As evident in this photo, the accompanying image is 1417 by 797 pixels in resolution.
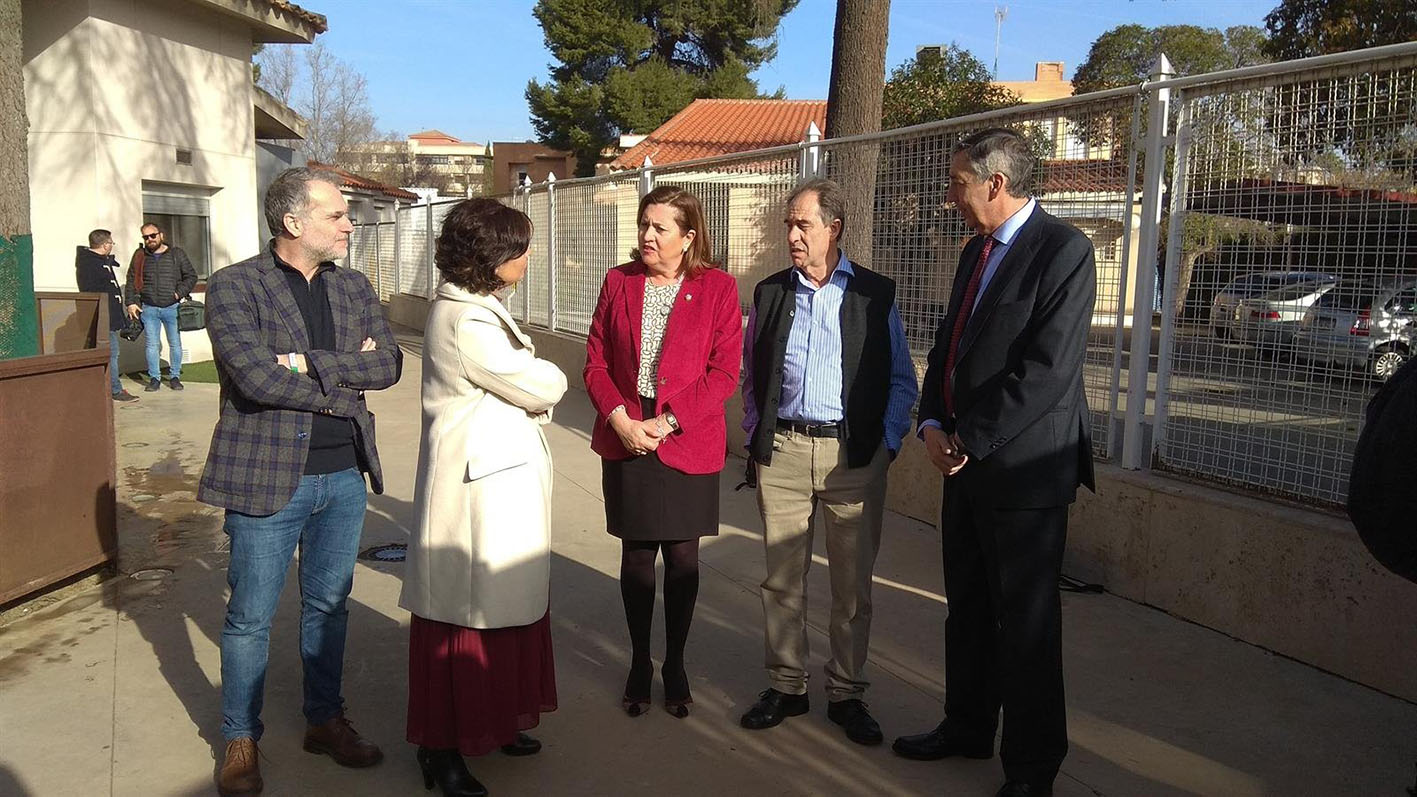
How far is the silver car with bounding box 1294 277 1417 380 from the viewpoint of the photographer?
12.0 ft

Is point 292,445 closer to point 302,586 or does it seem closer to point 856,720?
point 302,586

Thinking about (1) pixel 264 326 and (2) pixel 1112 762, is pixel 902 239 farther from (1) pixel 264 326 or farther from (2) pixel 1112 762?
(1) pixel 264 326

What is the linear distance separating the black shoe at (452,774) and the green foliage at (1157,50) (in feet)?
134

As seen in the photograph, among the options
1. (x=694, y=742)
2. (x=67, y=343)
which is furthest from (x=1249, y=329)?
(x=67, y=343)

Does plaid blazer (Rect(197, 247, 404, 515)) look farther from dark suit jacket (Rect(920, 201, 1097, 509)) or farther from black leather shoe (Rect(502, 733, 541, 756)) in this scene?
dark suit jacket (Rect(920, 201, 1097, 509))

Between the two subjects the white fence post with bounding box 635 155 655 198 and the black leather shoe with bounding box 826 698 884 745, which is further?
the white fence post with bounding box 635 155 655 198

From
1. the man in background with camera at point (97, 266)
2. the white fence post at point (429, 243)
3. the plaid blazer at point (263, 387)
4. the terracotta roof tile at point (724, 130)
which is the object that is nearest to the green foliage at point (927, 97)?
the terracotta roof tile at point (724, 130)

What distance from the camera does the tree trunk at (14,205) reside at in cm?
486

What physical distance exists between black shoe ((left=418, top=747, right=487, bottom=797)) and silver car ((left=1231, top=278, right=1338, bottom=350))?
3322 millimetres

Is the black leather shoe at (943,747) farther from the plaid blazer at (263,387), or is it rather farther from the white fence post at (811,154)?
the white fence post at (811,154)

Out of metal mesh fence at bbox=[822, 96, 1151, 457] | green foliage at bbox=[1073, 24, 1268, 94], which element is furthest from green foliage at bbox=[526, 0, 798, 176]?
metal mesh fence at bbox=[822, 96, 1151, 457]

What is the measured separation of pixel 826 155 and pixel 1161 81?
8.40ft

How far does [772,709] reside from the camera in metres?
3.69

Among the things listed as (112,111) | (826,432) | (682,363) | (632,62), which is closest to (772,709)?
(826,432)
